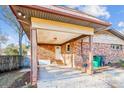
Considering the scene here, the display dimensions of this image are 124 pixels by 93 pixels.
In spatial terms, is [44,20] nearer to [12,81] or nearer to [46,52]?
[12,81]

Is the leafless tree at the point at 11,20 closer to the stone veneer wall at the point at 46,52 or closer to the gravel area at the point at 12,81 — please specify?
the stone veneer wall at the point at 46,52

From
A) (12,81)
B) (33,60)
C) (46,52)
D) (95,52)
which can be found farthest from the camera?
(46,52)

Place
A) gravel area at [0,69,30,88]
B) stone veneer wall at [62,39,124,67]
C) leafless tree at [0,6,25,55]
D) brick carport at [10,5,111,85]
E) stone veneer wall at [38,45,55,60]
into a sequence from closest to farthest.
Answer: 1. brick carport at [10,5,111,85]
2. gravel area at [0,69,30,88]
3. stone veneer wall at [62,39,124,67]
4. leafless tree at [0,6,25,55]
5. stone veneer wall at [38,45,55,60]

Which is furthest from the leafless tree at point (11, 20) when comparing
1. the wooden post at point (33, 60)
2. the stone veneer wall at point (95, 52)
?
the wooden post at point (33, 60)

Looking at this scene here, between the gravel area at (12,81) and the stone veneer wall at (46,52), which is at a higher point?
Answer: the stone veneer wall at (46,52)

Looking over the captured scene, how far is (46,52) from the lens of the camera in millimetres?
12977

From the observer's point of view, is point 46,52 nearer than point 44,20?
No

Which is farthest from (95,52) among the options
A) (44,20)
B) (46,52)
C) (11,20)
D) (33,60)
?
(11,20)

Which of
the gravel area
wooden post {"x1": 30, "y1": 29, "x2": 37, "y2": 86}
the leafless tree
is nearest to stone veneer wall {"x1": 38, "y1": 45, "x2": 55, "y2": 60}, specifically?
the leafless tree

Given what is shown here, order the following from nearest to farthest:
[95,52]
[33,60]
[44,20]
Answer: [33,60]
[44,20]
[95,52]

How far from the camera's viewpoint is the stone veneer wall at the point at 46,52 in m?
12.9

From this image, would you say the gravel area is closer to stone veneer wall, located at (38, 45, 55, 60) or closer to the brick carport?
the brick carport

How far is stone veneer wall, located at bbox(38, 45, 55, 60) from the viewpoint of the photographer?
1292cm
